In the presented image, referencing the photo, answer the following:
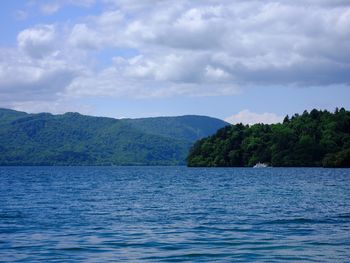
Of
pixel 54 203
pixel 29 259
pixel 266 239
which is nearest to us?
pixel 29 259

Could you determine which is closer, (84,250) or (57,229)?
(84,250)

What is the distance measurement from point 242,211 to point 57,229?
1825 cm

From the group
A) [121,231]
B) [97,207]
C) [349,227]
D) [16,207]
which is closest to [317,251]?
[349,227]

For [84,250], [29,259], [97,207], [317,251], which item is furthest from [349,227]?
[97,207]

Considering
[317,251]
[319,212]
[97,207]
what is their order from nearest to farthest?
[317,251] → [319,212] → [97,207]

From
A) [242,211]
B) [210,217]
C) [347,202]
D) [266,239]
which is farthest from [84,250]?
[347,202]

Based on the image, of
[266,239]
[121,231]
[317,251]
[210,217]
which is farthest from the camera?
[210,217]

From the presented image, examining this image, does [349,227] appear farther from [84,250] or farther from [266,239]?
[84,250]

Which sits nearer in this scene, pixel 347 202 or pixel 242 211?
pixel 242 211

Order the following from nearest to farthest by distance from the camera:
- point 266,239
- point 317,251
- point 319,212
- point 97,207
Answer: point 317,251
point 266,239
point 319,212
point 97,207

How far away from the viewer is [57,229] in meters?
37.4

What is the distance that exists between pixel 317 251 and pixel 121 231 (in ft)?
43.8

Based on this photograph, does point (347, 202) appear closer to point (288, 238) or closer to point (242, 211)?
point (242, 211)

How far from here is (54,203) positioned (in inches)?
2371
